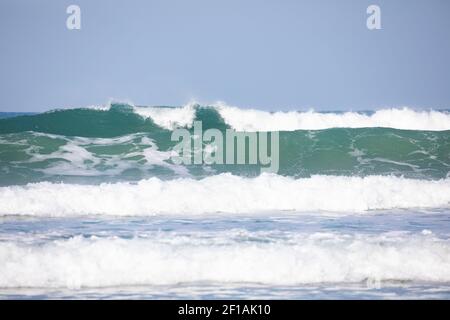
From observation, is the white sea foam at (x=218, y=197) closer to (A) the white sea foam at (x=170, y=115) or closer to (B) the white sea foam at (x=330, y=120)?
(B) the white sea foam at (x=330, y=120)

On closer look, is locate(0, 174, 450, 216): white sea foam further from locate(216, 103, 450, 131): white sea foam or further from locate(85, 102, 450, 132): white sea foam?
locate(85, 102, 450, 132): white sea foam

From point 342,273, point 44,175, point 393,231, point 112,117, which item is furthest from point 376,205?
point 112,117

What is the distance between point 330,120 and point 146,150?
14.9 feet

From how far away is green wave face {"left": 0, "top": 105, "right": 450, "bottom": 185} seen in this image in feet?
31.4

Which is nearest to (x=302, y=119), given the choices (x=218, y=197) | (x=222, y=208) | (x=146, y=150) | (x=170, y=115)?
(x=170, y=115)

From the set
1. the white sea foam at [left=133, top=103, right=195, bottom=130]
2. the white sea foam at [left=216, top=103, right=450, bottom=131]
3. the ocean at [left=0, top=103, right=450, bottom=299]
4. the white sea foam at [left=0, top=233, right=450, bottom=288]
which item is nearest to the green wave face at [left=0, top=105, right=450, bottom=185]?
the ocean at [left=0, top=103, right=450, bottom=299]

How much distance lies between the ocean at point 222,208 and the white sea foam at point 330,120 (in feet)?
0.11

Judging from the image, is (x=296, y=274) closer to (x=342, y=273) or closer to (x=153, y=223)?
(x=342, y=273)

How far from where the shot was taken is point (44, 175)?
30.5 ft

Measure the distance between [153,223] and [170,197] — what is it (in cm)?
91

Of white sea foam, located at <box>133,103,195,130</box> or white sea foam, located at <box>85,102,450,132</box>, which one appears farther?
white sea foam, located at <box>133,103,195,130</box>

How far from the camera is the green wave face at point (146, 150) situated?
31.4ft

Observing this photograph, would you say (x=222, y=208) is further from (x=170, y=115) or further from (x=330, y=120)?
(x=330, y=120)

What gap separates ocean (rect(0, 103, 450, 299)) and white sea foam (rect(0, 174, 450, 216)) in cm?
2
